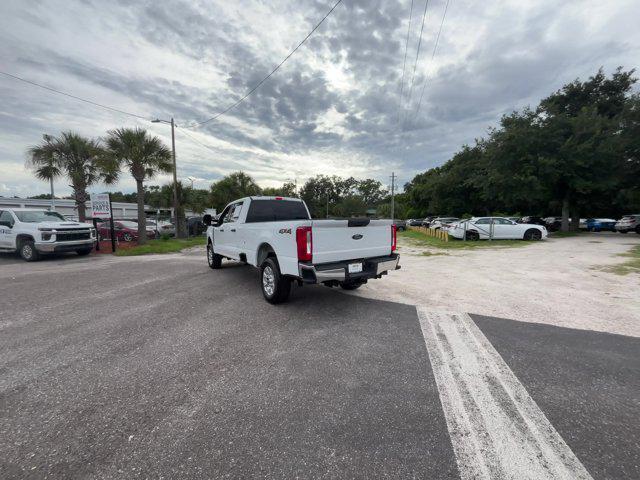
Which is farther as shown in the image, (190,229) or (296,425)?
(190,229)

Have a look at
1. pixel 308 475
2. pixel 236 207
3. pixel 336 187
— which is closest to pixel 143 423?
pixel 308 475

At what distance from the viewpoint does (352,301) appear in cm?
545

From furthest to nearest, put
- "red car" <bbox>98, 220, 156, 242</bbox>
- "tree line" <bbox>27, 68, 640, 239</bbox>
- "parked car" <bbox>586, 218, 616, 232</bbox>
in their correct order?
1. "parked car" <bbox>586, 218, 616, 232</bbox>
2. "red car" <bbox>98, 220, 156, 242</bbox>
3. "tree line" <bbox>27, 68, 640, 239</bbox>

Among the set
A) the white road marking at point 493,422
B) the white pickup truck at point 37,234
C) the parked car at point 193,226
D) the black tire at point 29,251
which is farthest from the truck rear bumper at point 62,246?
the white road marking at point 493,422

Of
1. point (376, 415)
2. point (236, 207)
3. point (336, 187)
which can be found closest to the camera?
point (376, 415)

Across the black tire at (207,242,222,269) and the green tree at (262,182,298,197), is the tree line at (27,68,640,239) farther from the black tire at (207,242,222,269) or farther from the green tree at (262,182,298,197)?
the green tree at (262,182,298,197)

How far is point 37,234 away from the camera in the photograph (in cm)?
991

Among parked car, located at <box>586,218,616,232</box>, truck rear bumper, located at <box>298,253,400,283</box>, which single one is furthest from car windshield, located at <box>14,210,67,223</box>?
parked car, located at <box>586,218,616,232</box>

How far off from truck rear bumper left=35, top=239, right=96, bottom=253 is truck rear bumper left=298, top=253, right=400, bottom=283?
10841 millimetres

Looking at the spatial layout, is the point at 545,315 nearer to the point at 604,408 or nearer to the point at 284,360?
the point at 604,408

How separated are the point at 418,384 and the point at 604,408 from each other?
1.49 m

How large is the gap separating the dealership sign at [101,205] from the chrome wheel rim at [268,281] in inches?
429

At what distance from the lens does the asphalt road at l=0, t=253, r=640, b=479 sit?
1863 millimetres

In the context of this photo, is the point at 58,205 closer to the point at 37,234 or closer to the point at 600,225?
the point at 37,234
